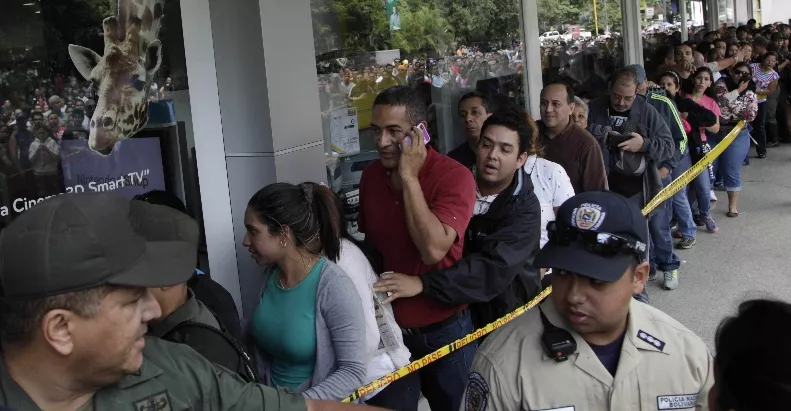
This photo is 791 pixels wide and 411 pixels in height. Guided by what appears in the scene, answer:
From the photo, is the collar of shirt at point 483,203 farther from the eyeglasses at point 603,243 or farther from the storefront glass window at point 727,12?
the storefront glass window at point 727,12

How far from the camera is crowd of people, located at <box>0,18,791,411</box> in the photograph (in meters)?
1.60

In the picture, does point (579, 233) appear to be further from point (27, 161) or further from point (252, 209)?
point (27, 161)

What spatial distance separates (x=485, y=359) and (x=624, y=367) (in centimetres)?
37

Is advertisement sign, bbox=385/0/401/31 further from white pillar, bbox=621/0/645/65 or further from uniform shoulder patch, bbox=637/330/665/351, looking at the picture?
white pillar, bbox=621/0/645/65

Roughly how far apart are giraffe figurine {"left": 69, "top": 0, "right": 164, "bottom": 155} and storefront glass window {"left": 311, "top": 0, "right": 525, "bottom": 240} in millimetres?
1511

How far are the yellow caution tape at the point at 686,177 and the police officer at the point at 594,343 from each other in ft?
12.6

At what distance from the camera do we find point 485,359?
217 cm

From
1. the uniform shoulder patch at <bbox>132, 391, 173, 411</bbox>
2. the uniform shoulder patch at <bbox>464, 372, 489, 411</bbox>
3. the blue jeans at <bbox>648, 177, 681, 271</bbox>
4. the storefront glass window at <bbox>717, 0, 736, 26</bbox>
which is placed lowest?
the blue jeans at <bbox>648, 177, 681, 271</bbox>

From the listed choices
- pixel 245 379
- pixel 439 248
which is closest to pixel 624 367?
pixel 245 379

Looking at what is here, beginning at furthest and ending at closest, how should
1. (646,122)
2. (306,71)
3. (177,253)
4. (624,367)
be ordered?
(646,122)
(306,71)
(624,367)
(177,253)

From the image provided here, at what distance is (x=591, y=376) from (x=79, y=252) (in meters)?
1.32

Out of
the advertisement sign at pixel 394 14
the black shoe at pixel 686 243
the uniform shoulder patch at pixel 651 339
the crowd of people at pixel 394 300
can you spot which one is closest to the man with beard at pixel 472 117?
the crowd of people at pixel 394 300

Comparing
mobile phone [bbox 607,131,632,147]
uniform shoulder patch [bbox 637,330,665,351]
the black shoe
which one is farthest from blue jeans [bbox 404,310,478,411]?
the black shoe

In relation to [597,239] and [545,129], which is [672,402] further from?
[545,129]
